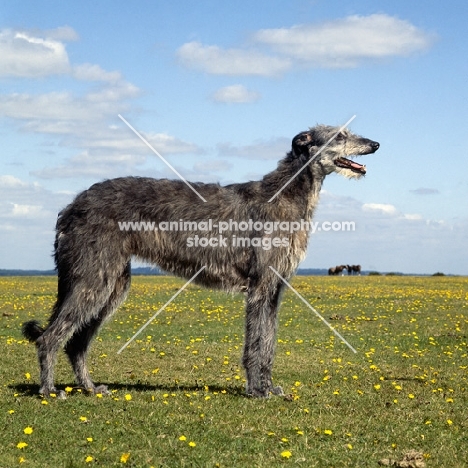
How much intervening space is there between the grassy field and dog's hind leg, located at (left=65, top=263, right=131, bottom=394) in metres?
0.42

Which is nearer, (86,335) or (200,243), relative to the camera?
(200,243)

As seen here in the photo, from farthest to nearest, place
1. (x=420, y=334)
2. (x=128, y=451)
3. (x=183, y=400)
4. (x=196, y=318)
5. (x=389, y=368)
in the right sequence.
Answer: (x=196, y=318) < (x=420, y=334) < (x=389, y=368) < (x=183, y=400) < (x=128, y=451)

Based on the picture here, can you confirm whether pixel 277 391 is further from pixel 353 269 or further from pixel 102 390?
pixel 353 269

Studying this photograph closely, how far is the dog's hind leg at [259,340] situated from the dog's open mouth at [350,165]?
2043mm

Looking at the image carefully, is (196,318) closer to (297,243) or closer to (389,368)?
(389,368)

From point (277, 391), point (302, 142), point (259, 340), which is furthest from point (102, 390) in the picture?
point (302, 142)

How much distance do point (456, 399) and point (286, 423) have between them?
3.58 metres

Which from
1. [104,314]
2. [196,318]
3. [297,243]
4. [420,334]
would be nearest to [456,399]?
[297,243]

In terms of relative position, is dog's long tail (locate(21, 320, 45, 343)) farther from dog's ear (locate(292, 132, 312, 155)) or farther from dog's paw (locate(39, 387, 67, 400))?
dog's ear (locate(292, 132, 312, 155))

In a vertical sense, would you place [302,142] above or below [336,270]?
above

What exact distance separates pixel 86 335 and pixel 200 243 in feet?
7.27

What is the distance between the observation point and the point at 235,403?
30.1 ft

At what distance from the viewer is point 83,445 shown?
7.34m

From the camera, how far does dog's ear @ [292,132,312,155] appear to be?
9.99 metres
